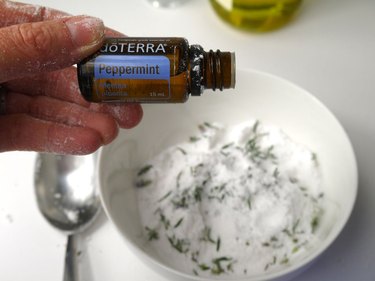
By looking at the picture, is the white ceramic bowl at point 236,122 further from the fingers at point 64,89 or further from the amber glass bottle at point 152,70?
the amber glass bottle at point 152,70

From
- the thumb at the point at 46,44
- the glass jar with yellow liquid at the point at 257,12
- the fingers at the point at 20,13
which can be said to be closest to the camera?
the thumb at the point at 46,44

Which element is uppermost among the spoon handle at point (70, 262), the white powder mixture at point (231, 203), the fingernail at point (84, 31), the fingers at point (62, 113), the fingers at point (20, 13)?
the fingernail at point (84, 31)

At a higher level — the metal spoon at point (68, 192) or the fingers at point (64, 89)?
the fingers at point (64, 89)

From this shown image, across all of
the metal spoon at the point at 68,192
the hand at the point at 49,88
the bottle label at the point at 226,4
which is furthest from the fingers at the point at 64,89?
the bottle label at the point at 226,4

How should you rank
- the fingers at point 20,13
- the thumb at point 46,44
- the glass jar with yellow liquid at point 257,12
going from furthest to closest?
the glass jar with yellow liquid at point 257,12 → the fingers at point 20,13 → the thumb at point 46,44

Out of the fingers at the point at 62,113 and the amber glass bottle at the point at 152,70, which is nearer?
the amber glass bottle at the point at 152,70

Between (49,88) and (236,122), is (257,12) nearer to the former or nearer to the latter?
(236,122)

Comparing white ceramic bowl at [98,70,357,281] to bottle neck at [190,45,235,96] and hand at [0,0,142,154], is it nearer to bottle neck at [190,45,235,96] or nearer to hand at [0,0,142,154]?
hand at [0,0,142,154]
